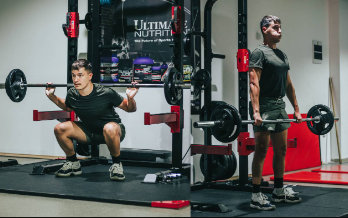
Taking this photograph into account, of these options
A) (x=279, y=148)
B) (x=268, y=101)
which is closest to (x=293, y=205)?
(x=279, y=148)

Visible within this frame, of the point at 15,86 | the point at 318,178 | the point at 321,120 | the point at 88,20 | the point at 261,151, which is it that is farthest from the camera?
the point at 88,20

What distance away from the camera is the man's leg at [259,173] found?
10.8 ft

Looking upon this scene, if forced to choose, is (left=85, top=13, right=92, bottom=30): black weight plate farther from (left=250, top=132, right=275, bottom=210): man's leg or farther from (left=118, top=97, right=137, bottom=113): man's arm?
(left=250, top=132, right=275, bottom=210): man's leg

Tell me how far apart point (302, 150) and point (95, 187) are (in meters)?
2.85

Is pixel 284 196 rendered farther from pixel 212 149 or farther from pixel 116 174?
pixel 116 174

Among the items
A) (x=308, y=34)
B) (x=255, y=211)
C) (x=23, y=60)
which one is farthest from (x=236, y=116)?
(x=23, y=60)

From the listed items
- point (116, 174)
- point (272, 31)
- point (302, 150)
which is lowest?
point (116, 174)

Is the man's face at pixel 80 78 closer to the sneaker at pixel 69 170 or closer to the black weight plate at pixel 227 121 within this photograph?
the sneaker at pixel 69 170

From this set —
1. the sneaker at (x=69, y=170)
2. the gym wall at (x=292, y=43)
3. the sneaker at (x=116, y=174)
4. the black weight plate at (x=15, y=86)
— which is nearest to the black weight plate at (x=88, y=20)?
the black weight plate at (x=15, y=86)

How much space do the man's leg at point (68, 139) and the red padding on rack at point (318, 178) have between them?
6.26 ft

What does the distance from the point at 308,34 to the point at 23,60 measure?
3.65 metres

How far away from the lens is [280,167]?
3.56 m

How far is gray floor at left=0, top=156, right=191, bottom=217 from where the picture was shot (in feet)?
9.63

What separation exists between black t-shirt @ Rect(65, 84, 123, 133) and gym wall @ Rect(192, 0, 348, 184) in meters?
0.85
